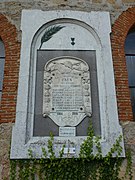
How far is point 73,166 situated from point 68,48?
8.89ft

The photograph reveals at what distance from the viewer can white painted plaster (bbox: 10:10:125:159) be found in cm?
455

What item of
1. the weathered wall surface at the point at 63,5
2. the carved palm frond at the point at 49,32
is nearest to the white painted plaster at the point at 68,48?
the carved palm frond at the point at 49,32

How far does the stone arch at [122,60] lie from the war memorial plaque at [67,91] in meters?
0.68

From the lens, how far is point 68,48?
563cm

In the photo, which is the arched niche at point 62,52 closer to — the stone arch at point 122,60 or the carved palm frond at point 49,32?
the carved palm frond at point 49,32

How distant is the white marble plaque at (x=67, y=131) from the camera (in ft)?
15.3

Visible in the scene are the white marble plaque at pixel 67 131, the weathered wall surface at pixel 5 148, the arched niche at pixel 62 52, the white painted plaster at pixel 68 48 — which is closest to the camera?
the weathered wall surface at pixel 5 148

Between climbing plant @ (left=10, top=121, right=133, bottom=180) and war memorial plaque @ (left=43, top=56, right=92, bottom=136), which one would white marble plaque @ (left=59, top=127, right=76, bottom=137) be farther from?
climbing plant @ (left=10, top=121, right=133, bottom=180)

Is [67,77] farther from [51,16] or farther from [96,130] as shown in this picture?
[51,16]

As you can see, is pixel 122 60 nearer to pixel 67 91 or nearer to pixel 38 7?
pixel 67 91

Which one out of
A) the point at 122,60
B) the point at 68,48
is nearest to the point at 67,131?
the point at 68,48

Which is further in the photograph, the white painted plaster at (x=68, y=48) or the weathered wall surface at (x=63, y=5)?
the weathered wall surface at (x=63, y=5)

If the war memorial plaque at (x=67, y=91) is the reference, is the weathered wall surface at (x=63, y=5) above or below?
above

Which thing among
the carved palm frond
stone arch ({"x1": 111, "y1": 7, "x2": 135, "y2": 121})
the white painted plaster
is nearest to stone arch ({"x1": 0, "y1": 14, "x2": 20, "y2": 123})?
the white painted plaster
